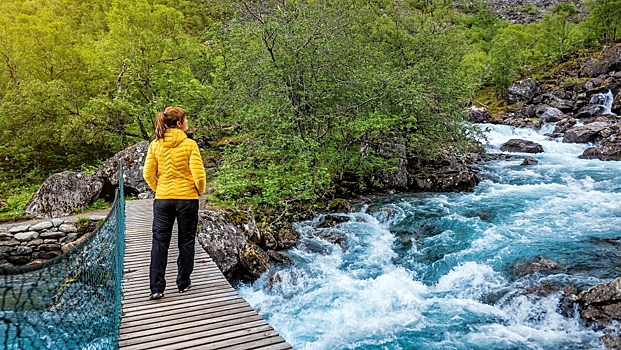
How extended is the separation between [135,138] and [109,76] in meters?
3.19

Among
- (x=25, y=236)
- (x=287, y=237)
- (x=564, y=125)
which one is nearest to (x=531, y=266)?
(x=287, y=237)

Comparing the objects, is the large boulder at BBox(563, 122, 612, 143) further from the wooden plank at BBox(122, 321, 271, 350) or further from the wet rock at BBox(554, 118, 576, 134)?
the wooden plank at BBox(122, 321, 271, 350)

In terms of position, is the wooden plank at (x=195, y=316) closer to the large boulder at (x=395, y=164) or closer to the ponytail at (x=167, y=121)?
the ponytail at (x=167, y=121)

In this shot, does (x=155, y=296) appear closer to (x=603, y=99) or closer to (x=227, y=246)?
(x=227, y=246)

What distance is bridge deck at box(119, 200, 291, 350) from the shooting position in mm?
3771

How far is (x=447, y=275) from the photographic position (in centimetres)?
782

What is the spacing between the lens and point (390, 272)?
8227mm

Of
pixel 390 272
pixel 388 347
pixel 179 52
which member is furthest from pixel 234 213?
pixel 179 52

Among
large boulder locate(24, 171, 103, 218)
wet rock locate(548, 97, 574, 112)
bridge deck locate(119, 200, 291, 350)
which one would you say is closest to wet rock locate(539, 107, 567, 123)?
wet rock locate(548, 97, 574, 112)

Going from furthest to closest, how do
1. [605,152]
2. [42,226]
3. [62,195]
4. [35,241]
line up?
[605,152] < [62,195] < [42,226] < [35,241]

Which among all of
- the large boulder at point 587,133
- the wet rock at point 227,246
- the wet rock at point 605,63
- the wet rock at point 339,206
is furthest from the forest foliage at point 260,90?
the wet rock at point 605,63

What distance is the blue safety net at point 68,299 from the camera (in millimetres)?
2010

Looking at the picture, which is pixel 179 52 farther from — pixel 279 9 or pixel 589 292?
pixel 589 292

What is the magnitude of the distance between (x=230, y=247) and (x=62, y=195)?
19.8ft
